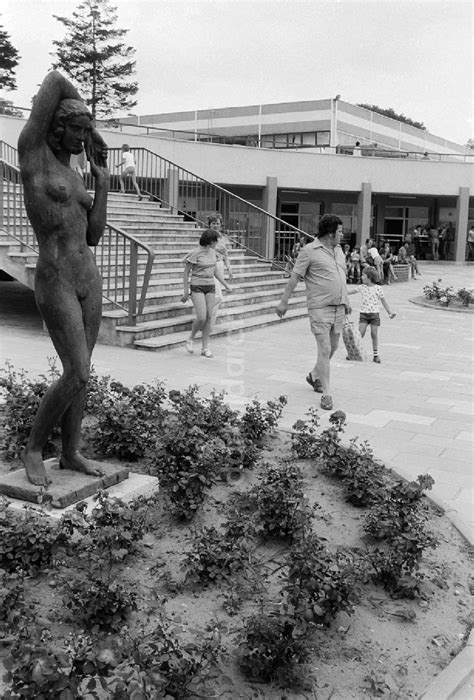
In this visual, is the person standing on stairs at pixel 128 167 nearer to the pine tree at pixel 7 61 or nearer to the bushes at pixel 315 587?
the bushes at pixel 315 587

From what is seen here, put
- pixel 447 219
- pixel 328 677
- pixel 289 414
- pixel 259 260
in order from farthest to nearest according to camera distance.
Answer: pixel 447 219 → pixel 259 260 → pixel 289 414 → pixel 328 677

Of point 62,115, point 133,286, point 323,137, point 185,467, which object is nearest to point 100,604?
point 185,467

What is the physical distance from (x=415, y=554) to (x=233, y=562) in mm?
935

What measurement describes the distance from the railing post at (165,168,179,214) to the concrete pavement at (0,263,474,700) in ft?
18.7

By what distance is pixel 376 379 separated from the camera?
9258 mm

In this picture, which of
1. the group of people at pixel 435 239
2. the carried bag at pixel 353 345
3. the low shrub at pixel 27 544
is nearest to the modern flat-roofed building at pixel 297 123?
the group of people at pixel 435 239

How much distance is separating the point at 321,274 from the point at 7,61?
3744cm

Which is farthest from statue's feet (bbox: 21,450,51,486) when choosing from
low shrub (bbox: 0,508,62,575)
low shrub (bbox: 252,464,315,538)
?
low shrub (bbox: 252,464,315,538)

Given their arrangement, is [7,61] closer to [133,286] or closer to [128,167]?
[128,167]

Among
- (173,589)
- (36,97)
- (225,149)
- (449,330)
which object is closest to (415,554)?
(173,589)

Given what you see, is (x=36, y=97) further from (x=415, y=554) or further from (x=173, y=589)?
(x=415, y=554)

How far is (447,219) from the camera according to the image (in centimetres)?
3750

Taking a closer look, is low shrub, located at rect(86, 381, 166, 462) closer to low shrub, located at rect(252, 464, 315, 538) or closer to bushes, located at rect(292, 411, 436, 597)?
bushes, located at rect(292, 411, 436, 597)

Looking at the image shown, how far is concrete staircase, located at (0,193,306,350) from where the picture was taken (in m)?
10.9
